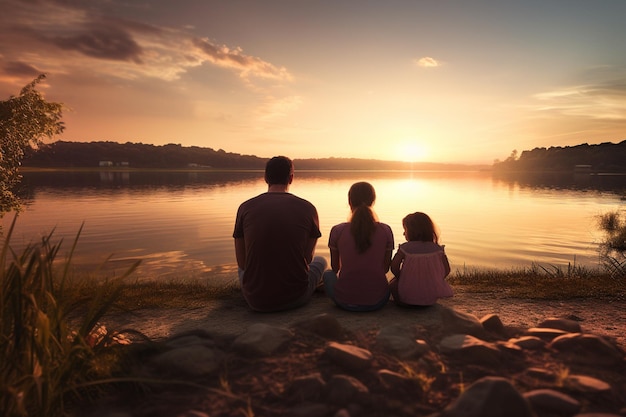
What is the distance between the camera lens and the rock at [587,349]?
12.7ft

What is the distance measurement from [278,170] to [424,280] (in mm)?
2899

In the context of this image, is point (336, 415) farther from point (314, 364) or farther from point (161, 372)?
point (161, 372)

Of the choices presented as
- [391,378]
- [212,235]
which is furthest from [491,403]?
[212,235]

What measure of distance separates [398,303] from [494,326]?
1.74 m

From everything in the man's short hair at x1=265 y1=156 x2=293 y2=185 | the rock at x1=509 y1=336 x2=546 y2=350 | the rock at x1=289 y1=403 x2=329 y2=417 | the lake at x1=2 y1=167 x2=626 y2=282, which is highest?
the man's short hair at x1=265 y1=156 x2=293 y2=185

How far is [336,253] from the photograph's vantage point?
241 inches

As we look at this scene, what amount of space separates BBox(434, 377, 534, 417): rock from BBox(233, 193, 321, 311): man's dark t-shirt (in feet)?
10.6

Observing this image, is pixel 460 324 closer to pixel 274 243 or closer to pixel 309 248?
pixel 309 248

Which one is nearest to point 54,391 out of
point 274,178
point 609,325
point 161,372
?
point 161,372

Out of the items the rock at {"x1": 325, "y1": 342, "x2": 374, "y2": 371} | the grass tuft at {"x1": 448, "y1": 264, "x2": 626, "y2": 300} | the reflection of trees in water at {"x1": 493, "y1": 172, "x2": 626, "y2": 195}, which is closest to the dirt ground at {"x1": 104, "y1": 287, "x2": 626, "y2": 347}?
the grass tuft at {"x1": 448, "y1": 264, "x2": 626, "y2": 300}

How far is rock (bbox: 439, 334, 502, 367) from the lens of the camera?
381cm

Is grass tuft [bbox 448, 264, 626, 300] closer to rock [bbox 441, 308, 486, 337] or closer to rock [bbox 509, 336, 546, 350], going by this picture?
rock [bbox 441, 308, 486, 337]

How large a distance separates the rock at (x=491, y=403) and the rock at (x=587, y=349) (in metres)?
1.50

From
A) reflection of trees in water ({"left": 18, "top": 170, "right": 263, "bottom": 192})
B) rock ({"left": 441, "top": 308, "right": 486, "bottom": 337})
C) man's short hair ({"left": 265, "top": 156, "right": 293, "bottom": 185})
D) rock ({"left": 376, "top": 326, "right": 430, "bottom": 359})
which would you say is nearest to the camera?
rock ({"left": 376, "top": 326, "right": 430, "bottom": 359})
